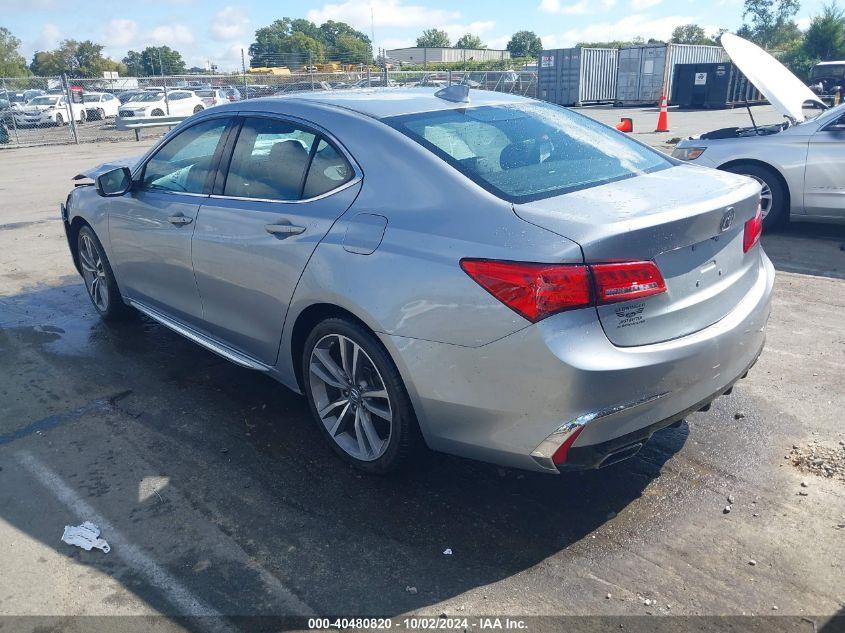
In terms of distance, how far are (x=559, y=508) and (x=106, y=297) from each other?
3985mm

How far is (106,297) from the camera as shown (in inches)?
217

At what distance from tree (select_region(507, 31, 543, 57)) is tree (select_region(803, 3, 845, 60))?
83326 mm

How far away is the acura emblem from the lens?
293 centimetres

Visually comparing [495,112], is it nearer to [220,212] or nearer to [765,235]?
[220,212]

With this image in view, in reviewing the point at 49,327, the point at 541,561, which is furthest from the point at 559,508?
the point at 49,327

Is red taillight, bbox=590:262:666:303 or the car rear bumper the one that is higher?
red taillight, bbox=590:262:666:303

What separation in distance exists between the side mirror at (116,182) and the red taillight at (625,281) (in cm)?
347

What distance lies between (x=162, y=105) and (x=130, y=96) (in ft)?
18.1

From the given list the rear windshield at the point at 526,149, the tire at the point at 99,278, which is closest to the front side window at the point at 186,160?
the tire at the point at 99,278

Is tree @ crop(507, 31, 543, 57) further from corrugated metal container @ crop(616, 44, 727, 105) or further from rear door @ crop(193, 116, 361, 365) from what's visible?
rear door @ crop(193, 116, 361, 365)

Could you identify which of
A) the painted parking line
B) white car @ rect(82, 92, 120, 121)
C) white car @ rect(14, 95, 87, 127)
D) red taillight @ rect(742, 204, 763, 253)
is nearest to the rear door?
the painted parking line

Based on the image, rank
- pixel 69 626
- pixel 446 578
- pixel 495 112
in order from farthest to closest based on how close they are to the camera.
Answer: pixel 495 112
pixel 446 578
pixel 69 626

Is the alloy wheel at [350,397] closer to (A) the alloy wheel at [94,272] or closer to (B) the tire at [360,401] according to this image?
(B) the tire at [360,401]

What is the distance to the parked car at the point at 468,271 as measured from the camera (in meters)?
2.58
